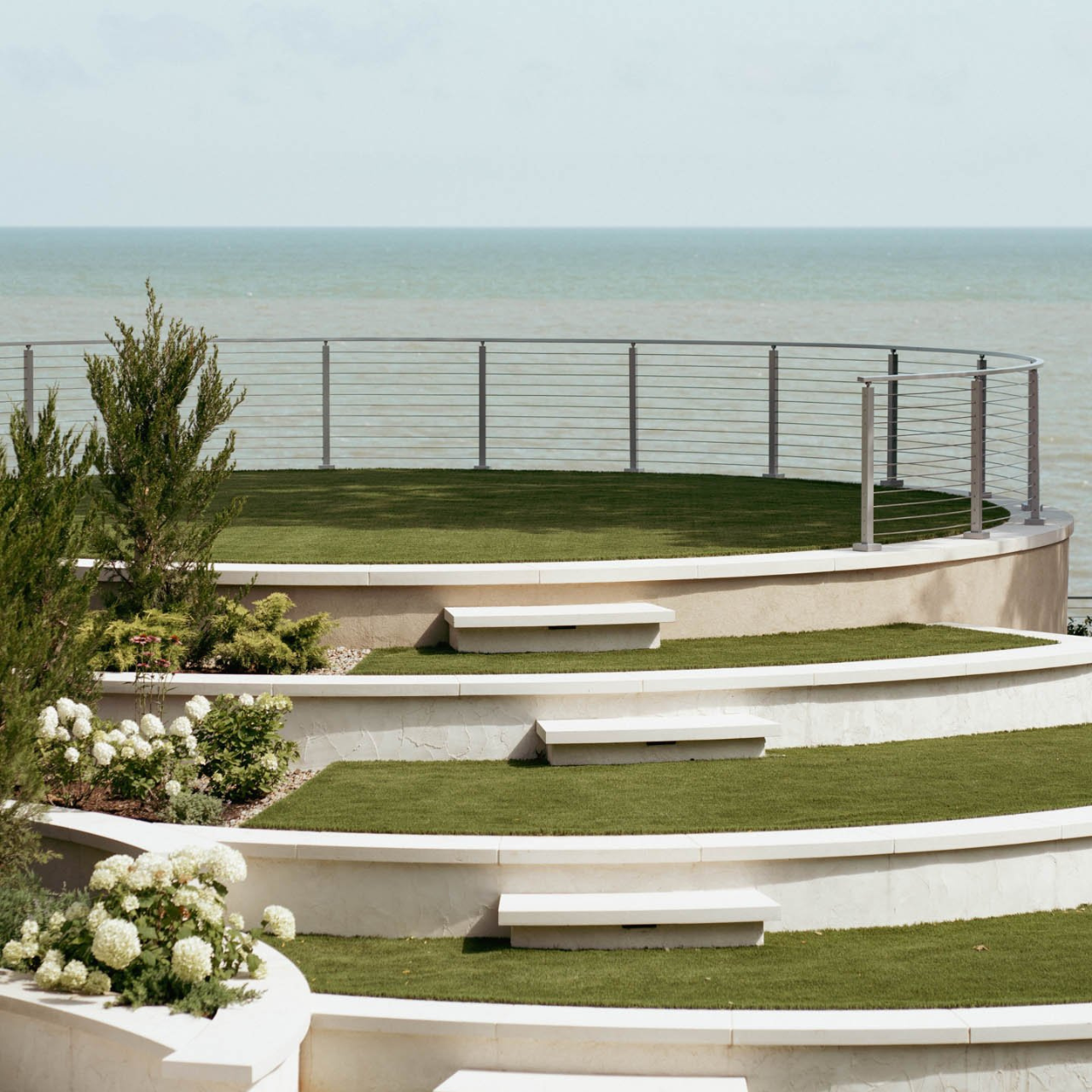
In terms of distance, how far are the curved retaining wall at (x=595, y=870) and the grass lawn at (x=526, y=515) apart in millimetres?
3013

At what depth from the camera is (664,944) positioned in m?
6.31

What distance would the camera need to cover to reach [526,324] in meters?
59.5

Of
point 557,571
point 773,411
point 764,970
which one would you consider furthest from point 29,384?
point 764,970

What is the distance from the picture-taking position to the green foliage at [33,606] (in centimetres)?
576

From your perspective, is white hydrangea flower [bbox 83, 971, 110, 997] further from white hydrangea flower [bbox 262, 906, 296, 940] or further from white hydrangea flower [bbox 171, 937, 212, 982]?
white hydrangea flower [bbox 262, 906, 296, 940]

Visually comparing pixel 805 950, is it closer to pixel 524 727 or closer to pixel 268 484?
pixel 524 727

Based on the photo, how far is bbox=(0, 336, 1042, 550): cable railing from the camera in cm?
1098

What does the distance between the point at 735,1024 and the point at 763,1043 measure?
11 cm

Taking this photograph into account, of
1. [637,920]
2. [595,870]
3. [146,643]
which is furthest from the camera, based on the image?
[146,643]

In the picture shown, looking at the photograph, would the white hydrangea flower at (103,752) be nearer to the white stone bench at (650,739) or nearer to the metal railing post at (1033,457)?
the white stone bench at (650,739)

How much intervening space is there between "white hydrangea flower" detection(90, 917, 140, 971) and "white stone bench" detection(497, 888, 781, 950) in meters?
1.45

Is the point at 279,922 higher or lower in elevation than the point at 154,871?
lower

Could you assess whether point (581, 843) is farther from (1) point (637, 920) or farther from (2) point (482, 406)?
(2) point (482, 406)

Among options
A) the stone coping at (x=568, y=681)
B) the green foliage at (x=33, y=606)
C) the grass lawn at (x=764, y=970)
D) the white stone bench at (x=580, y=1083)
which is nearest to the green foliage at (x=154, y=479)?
the stone coping at (x=568, y=681)
